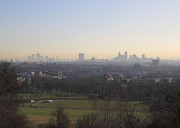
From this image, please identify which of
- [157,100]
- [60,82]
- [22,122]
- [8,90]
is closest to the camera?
[8,90]

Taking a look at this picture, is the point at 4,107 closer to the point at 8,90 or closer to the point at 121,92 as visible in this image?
the point at 8,90

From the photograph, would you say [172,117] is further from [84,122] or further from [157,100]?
[84,122]

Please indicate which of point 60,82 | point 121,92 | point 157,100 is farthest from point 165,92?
point 60,82

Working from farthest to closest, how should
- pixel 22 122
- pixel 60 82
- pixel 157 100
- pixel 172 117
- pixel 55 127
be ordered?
pixel 60 82
pixel 55 127
pixel 22 122
pixel 157 100
pixel 172 117

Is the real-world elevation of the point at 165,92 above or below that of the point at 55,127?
Answer: above

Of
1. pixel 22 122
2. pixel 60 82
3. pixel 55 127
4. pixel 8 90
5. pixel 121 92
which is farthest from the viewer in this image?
pixel 60 82

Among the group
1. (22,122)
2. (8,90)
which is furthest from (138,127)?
(22,122)

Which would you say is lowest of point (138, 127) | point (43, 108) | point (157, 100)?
point (43, 108)

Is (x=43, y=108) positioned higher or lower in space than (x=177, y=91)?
lower

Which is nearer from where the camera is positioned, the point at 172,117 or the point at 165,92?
A: the point at 172,117
